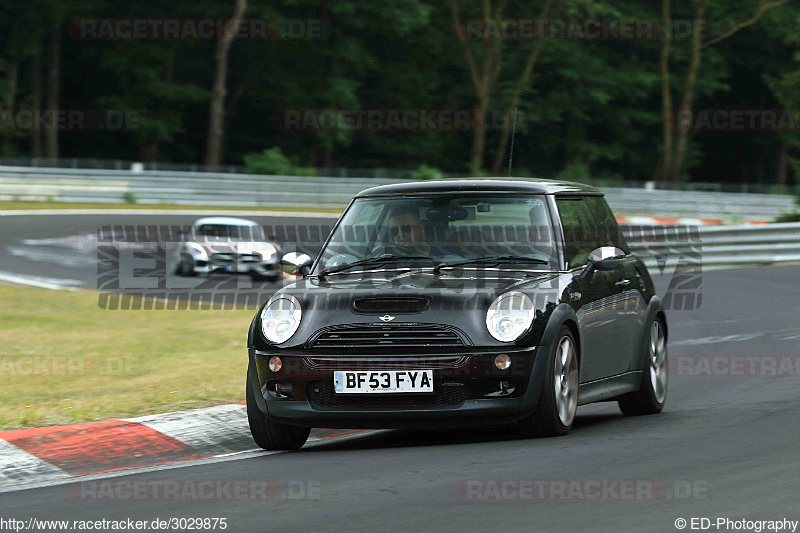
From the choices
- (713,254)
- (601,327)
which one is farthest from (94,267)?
(601,327)

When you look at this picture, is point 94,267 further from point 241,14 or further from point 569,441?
point 241,14

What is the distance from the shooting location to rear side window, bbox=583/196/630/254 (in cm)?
926

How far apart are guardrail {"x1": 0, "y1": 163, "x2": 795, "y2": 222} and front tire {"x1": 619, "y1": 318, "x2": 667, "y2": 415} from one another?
2490cm

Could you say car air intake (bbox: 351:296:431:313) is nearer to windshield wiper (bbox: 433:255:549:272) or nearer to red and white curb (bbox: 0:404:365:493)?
windshield wiper (bbox: 433:255:549:272)

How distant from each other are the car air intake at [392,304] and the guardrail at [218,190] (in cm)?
2751

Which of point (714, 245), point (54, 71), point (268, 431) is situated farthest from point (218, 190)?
point (268, 431)

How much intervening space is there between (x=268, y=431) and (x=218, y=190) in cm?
2914

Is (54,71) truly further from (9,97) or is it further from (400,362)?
(400,362)

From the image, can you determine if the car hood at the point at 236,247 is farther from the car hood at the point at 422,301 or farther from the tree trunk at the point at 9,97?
the tree trunk at the point at 9,97

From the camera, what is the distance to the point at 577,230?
28.7 feet

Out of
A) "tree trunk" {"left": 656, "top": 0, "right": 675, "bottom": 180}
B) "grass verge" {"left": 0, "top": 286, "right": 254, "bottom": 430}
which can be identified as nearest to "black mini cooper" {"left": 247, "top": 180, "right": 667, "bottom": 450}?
"grass verge" {"left": 0, "top": 286, "right": 254, "bottom": 430}

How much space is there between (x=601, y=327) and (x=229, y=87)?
46344mm

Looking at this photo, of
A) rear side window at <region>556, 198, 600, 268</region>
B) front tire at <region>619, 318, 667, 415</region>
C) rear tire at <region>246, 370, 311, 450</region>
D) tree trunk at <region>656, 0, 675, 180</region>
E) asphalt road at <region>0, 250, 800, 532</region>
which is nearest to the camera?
asphalt road at <region>0, 250, 800, 532</region>

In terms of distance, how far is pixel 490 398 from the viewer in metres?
7.42
